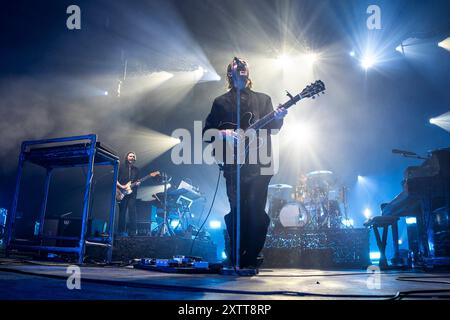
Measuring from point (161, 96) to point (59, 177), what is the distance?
169 inches

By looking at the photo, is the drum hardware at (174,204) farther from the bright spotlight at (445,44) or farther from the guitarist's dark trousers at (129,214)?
the bright spotlight at (445,44)

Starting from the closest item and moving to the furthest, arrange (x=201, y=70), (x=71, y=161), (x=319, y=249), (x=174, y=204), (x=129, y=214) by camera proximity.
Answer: (x=71, y=161)
(x=319, y=249)
(x=129, y=214)
(x=174, y=204)
(x=201, y=70)

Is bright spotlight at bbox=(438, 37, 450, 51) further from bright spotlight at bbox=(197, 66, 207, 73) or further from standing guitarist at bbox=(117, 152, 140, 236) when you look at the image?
standing guitarist at bbox=(117, 152, 140, 236)

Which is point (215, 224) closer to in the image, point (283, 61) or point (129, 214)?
point (129, 214)

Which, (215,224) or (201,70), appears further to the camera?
(215,224)

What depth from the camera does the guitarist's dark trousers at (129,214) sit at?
678 centimetres

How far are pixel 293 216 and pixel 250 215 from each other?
4348 mm

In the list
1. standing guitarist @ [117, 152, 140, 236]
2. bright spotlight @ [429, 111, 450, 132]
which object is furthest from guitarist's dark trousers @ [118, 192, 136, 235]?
bright spotlight @ [429, 111, 450, 132]

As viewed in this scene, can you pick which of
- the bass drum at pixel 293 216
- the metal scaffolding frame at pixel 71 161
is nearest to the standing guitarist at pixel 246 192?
the metal scaffolding frame at pixel 71 161

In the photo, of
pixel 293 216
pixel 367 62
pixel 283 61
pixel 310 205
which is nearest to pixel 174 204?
pixel 293 216

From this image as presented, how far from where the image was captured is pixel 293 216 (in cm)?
702

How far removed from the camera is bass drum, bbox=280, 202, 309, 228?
697 cm

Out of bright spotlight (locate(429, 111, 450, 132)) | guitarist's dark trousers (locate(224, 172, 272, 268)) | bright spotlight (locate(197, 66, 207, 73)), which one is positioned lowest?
guitarist's dark trousers (locate(224, 172, 272, 268))
